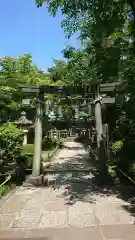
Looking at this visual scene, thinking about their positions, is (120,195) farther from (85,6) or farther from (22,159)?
(85,6)

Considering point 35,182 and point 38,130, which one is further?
point 38,130

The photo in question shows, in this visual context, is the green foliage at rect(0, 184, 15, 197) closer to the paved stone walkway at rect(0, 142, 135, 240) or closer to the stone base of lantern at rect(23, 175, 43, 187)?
the paved stone walkway at rect(0, 142, 135, 240)

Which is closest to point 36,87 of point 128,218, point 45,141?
point 128,218

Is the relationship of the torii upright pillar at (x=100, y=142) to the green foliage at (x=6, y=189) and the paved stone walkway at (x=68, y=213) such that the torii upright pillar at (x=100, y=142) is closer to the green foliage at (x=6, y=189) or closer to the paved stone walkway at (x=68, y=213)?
the paved stone walkway at (x=68, y=213)

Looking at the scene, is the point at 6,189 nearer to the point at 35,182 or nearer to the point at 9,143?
the point at 35,182

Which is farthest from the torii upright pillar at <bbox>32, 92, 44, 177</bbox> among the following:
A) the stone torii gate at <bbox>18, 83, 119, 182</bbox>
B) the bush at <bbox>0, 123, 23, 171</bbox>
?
the bush at <bbox>0, 123, 23, 171</bbox>

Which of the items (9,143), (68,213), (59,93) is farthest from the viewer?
(59,93)

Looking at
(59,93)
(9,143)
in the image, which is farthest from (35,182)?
(59,93)

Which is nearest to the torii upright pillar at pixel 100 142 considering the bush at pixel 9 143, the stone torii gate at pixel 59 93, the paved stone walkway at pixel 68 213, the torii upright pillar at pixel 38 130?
the stone torii gate at pixel 59 93

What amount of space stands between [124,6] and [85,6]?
1.38 metres

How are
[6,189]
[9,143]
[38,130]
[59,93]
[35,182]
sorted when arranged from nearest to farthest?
[6,189] → [35,182] → [9,143] → [38,130] → [59,93]

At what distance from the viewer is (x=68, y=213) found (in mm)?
5535

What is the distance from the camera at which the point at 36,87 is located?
28.3 feet

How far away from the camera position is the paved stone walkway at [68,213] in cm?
447
